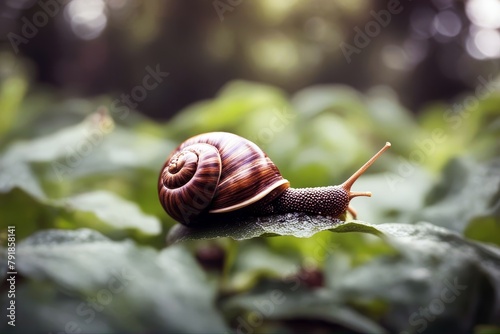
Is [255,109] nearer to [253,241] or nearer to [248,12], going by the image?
[253,241]

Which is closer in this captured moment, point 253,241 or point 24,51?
point 253,241

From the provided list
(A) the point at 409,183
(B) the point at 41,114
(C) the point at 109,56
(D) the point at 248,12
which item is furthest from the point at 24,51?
(A) the point at 409,183

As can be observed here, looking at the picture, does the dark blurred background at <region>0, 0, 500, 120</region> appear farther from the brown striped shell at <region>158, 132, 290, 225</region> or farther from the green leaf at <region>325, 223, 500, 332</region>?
the brown striped shell at <region>158, 132, 290, 225</region>

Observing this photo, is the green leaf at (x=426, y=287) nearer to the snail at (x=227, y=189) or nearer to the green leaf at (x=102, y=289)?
the snail at (x=227, y=189)

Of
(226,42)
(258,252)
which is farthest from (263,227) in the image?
(226,42)

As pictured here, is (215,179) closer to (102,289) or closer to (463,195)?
(102,289)

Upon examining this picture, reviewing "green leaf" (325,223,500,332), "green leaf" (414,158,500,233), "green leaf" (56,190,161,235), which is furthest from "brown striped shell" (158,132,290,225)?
"green leaf" (414,158,500,233)

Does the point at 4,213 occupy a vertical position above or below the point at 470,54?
below
